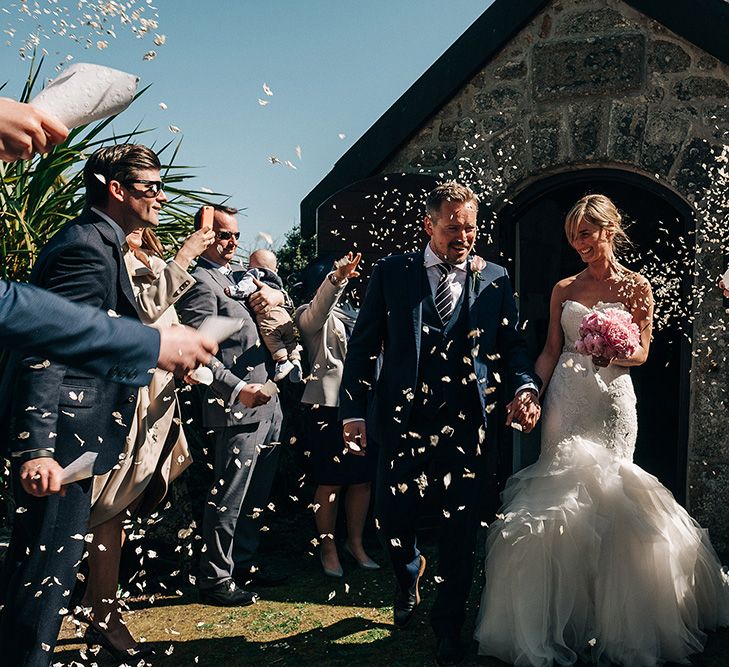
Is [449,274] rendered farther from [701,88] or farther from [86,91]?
[701,88]

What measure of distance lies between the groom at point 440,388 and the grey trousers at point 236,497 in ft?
2.94

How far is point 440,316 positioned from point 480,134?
2942mm

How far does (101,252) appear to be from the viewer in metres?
3.27

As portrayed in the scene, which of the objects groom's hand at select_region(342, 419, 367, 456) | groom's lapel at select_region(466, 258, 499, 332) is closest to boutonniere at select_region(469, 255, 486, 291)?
groom's lapel at select_region(466, 258, 499, 332)

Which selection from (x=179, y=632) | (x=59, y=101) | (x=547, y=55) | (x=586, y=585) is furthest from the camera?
(x=547, y=55)

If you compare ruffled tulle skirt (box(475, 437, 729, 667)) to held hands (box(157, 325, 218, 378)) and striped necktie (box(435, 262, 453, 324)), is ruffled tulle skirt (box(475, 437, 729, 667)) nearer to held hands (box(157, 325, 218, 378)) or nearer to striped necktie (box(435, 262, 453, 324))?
striped necktie (box(435, 262, 453, 324))

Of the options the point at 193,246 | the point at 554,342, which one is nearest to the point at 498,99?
the point at 554,342

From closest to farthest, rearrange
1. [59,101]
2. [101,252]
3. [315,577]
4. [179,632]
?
1. [59,101]
2. [101,252]
3. [179,632]
4. [315,577]

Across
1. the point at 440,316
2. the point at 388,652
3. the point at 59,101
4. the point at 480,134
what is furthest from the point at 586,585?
the point at 480,134

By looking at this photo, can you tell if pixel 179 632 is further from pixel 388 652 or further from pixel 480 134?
pixel 480 134

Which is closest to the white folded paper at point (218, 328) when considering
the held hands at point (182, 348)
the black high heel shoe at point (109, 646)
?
the held hands at point (182, 348)

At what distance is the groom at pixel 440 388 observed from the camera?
4.10 meters

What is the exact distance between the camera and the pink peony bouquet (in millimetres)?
4180

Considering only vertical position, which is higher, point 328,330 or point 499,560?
point 328,330
